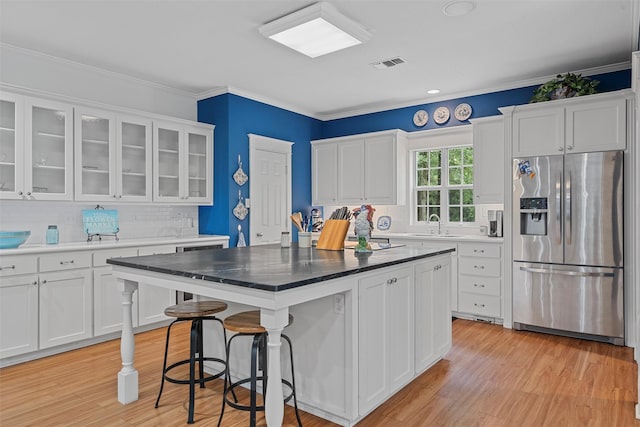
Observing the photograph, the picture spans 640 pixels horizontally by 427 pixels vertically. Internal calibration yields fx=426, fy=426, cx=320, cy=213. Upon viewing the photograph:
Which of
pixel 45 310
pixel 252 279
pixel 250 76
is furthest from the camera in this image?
pixel 250 76

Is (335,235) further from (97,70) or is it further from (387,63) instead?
(97,70)

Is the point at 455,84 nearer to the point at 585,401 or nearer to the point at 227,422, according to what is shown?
the point at 585,401

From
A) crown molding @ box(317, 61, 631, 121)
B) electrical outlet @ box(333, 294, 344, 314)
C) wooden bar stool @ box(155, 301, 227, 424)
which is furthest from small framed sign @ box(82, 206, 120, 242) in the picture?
crown molding @ box(317, 61, 631, 121)

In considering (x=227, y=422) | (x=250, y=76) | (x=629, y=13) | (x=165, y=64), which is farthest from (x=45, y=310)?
(x=629, y=13)

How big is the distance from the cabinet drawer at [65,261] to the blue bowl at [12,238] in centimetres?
27

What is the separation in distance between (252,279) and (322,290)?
1.21ft

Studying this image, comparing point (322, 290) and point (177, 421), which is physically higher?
point (322, 290)

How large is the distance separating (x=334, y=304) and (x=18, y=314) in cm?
275

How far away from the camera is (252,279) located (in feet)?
6.65

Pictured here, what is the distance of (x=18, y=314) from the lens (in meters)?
3.47

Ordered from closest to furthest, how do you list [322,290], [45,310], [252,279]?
[252,279] < [322,290] < [45,310]

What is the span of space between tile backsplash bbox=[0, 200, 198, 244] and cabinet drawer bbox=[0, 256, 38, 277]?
60 cm

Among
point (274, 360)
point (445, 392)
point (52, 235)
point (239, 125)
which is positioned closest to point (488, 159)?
point (445, 392)

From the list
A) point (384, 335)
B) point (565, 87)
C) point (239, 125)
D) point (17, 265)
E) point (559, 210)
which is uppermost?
point (565, 87)
